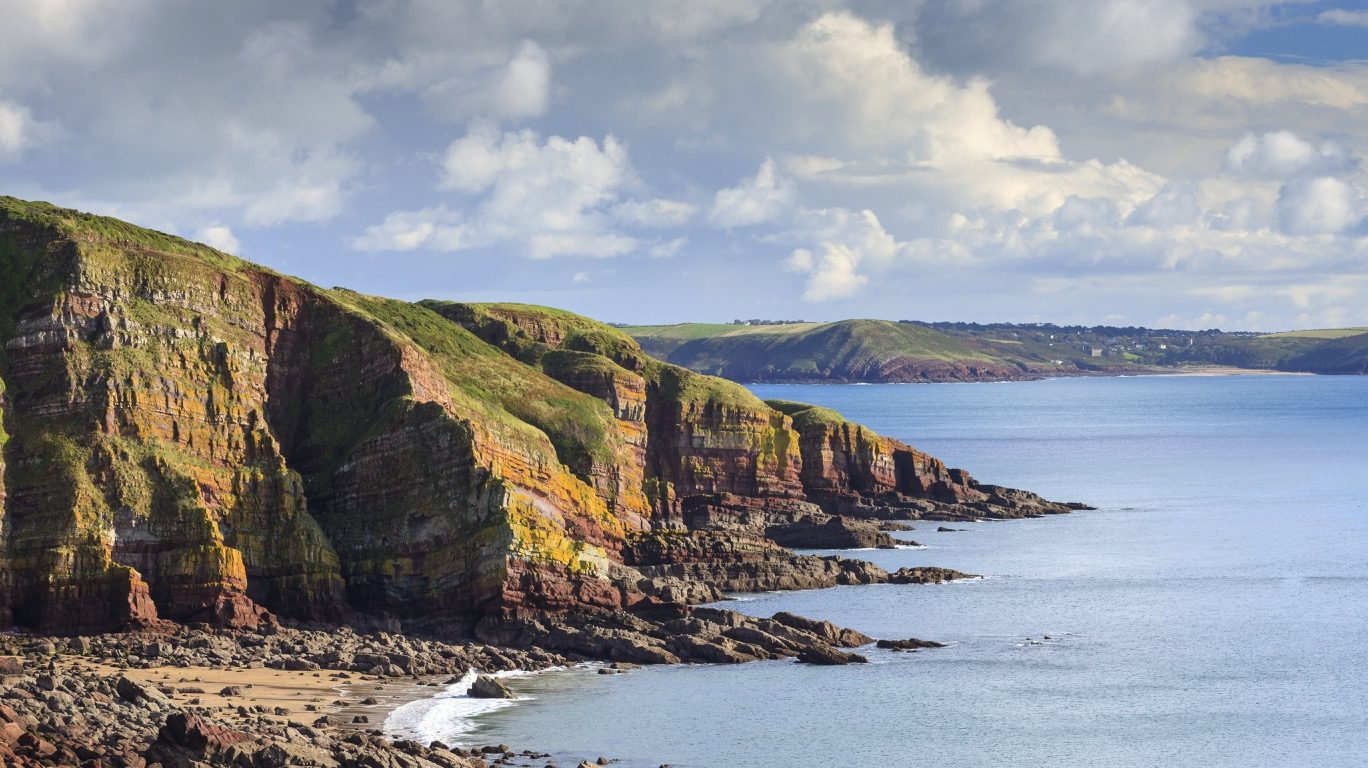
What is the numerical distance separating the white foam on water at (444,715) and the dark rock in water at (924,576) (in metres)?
49.4

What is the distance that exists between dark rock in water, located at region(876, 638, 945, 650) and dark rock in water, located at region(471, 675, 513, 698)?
26.2 meters

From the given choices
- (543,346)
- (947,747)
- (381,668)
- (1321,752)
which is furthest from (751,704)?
(543,346)

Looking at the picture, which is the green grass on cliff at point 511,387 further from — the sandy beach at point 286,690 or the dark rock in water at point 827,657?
the sandy beach at point 286,690

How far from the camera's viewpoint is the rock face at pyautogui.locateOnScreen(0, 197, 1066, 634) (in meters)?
98.2

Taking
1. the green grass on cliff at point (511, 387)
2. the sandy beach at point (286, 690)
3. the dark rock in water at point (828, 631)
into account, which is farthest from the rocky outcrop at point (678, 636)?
the green grass on cliff at point (511, 387)

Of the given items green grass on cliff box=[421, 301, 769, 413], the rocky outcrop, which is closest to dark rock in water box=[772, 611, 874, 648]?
the rocky outcrop

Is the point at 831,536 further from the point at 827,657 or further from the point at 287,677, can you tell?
the point at 287,677

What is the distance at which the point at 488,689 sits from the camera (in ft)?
284

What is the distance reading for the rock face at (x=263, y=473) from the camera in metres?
98.2

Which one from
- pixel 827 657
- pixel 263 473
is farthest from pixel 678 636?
pixel 263 473

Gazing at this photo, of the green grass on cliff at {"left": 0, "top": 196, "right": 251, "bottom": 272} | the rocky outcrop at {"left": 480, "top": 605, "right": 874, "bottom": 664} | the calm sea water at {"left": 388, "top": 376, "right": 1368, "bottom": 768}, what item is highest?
the green grass on cliff at {"left": 0, "top": 196, "right": 251, "bottom": 272}

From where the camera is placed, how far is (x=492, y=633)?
333ft

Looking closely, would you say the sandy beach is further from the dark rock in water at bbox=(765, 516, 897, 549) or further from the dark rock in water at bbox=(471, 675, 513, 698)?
the dark rock in water at bbox=(765, 516, 897, 549)

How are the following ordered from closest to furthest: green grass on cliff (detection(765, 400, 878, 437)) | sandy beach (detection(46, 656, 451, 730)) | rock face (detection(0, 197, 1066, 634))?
1. sandy beach (detection(46, 656, 451, 730))
2. rock face (detection(0, 197, 1066, 634))
3. green grass on cliff (detection(765, 400, 878, 437))
